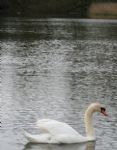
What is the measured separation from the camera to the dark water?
1380cm

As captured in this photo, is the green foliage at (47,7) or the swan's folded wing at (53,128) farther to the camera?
the green foliage at (47,7)

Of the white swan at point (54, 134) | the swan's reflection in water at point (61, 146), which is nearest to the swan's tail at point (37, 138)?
the white swan at point (54, 134)

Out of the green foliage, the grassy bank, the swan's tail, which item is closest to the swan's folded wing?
the swan's tail

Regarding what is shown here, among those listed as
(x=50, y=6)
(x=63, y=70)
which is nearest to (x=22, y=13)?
(x=50, y=6)

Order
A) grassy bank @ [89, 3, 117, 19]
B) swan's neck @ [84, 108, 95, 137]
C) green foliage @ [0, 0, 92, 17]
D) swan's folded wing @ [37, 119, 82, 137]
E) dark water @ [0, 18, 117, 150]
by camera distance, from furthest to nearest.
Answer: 1. green foliage @ [0, 0, 92, 17]
2. grassy bank @ [89, 3, 117, 19]
3. dark water @ [0, 18, 117, 150]
4. swan's neck @ [84, 108, 95, 137]
5. swan's folded wing @ [37, 119, 82, 137]

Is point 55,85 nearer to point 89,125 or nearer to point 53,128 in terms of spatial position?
point 89,125

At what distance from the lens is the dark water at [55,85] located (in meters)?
13.8

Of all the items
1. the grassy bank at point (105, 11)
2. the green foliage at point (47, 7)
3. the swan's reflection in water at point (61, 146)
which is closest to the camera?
the swan's reflection in water at point (61, 146)

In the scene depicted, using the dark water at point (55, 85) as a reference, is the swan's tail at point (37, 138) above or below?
above

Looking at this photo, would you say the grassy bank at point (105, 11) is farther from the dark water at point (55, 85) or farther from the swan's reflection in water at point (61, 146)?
the swan's reflection in water at point (61, 146)

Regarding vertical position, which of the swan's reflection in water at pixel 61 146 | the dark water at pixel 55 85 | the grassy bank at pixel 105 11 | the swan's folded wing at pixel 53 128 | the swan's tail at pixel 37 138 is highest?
the swan's folded wing at pixel 53 128

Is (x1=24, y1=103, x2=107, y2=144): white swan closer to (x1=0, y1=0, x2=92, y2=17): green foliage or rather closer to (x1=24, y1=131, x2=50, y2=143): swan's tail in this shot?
(x1=24, y1=131, x2=50, y2=143): swan's tail

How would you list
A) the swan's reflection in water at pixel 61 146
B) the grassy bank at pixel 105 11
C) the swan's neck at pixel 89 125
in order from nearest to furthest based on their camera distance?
the swan's reflection in water at pixel 61 146, the swan's neck at pixel 89 125, the grassy bank at pixel 105 11

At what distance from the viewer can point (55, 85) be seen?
Result: 68.1ft
